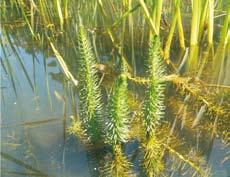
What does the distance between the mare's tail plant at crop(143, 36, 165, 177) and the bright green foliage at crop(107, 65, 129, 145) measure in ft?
0.31

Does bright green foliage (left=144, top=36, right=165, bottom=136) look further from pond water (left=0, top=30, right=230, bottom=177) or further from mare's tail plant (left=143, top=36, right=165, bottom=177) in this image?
pond water (left=0, top=30, right=230, bottom=177)

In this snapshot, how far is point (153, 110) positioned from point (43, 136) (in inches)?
20.7

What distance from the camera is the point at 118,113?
1578mm

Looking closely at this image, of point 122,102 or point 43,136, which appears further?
point 43,136

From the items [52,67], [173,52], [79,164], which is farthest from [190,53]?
[79,164]

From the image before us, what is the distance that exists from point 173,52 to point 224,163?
1177 millimetres

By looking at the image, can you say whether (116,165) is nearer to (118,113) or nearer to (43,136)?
(118,113)

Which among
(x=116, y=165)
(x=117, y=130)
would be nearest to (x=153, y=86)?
(x=117, y=130)

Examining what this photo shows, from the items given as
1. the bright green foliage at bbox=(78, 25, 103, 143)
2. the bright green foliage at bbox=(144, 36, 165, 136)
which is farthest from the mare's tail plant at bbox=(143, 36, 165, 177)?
the bright green foliage at bbox=(78, 25, 103, 143)

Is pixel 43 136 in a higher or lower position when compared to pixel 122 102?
lower

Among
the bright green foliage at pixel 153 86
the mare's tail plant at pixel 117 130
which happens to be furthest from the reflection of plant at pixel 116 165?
the bright green foliage at pixel 153 86

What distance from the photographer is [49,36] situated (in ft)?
10.3

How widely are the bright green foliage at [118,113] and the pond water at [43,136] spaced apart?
4.5 inches

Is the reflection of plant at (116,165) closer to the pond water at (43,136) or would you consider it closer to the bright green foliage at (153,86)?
the pond water at (43,136)
